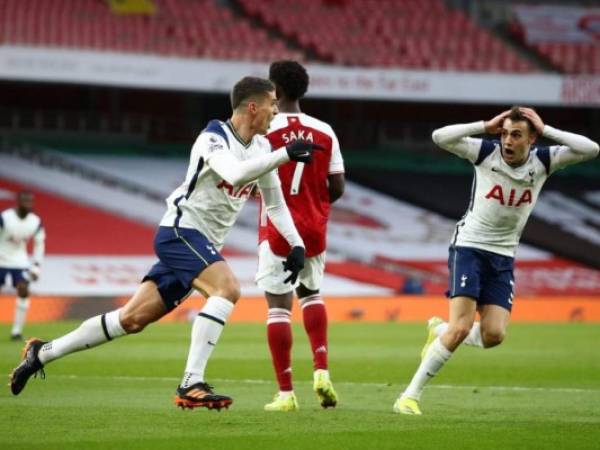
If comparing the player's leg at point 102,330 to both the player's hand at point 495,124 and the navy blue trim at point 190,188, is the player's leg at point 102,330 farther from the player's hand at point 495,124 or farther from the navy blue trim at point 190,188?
the player's hand at point 495,124

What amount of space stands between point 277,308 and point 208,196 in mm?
1407

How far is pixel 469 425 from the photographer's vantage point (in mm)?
8789

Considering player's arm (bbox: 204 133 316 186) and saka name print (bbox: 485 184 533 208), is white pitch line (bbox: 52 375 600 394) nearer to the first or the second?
saka name print (bbox: 485 184 533 208)

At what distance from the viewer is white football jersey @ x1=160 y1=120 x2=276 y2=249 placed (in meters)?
9.06

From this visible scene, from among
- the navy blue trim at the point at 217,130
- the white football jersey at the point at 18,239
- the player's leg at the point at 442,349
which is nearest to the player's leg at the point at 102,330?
the navy blue trim at the point at 217,130

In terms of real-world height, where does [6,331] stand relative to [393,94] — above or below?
below

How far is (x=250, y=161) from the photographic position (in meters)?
8.49

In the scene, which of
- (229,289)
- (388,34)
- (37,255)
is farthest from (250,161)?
(388,34)

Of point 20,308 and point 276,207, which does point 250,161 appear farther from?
point 20,308

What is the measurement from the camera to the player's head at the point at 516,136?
31.7 feet

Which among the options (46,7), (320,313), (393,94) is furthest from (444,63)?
(320,313)

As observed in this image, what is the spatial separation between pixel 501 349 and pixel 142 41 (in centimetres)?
1671

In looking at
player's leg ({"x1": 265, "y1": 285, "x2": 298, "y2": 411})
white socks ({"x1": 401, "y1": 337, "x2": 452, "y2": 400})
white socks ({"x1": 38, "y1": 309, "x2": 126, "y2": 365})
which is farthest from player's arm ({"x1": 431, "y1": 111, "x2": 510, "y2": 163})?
white socks ({"x1": 38, "y1": 309, "x2": 126, "y2": 365})

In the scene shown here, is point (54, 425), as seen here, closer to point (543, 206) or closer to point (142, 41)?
point (142, 41)
